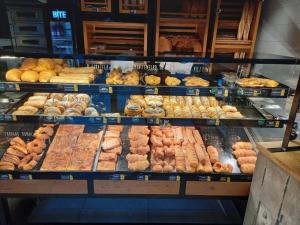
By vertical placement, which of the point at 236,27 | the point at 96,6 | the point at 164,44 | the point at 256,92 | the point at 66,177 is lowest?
the point at 66,177

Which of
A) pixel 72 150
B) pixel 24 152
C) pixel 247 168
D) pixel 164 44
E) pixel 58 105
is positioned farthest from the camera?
pixel 164 44

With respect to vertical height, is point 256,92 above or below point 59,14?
below

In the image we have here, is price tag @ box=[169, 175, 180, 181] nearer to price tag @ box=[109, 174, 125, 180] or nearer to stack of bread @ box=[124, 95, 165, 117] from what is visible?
price tag @ box=[109, 174, 125, 180]

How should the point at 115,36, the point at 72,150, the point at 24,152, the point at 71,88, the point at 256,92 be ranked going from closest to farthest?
the point at 71,88 < the point at 256,92 < the point at 24,152 < the point at 72,150 < the point at 115,36

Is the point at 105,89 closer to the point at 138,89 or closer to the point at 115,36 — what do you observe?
the point at 138,89

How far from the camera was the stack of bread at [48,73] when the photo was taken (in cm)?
183

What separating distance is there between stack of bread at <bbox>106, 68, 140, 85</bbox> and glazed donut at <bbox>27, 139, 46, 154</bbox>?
111 cm

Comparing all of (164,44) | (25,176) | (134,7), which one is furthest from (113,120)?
(134,7)

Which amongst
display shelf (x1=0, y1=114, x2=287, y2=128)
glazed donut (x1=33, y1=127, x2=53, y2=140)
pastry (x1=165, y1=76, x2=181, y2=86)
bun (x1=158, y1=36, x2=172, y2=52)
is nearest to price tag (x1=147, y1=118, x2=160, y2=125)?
display shelf (x1=0, y1=114, x2=287, y2=128)

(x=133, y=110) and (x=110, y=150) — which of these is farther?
(x=110, y=150)

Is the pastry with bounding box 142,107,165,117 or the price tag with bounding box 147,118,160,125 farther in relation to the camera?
the pastry with bounding box 142,107,165,117

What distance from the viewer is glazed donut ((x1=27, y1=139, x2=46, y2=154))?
95.1 inches

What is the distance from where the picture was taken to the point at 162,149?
2.51 m

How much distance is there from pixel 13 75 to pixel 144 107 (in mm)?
1061
